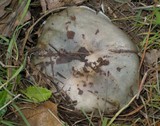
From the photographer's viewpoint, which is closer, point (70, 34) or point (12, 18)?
point (70, 34)

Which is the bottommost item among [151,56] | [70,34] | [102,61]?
[151,56]

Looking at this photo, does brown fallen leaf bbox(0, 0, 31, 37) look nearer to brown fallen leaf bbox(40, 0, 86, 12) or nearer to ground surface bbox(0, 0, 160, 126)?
ground surface bbox(0, 0, 160, 126)

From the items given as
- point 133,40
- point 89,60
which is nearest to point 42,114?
point 89,60

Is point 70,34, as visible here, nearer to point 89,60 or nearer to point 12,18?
point 89,60

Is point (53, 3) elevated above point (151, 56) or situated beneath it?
Answer: elevated above

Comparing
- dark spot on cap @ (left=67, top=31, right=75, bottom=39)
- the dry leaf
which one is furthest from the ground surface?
dark spot on cap @ (left=67, top=31, right=75, bottom=39)

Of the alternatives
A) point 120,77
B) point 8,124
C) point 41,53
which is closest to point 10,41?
point 41,53
